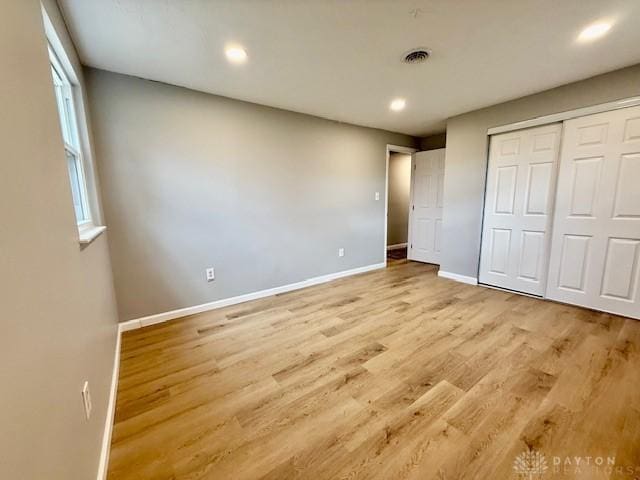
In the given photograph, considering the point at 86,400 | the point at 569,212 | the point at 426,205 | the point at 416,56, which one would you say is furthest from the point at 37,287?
the point at 426,205

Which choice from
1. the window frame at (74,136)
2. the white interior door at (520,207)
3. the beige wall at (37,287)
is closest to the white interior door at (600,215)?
the white interior door at (520,207)

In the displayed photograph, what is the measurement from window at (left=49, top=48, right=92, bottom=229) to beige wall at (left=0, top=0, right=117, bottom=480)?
3.09 ft

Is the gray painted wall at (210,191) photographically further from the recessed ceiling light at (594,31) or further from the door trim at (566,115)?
the recessed ceiling light at (594,31)

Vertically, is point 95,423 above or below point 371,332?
above

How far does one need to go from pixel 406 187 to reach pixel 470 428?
540 cm

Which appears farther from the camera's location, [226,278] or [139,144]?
[226,278]

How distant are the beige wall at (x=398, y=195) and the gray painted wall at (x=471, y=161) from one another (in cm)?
211

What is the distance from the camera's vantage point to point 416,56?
81.5 inches

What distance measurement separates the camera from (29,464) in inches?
22.0

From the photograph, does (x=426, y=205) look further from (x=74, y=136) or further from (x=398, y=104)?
(x=74, y=136)

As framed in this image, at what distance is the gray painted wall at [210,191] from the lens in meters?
2.33

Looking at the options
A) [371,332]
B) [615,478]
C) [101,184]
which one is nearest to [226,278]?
[101,184]

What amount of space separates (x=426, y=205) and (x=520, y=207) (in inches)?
66.2

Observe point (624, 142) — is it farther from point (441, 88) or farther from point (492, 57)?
point (441, 88)
